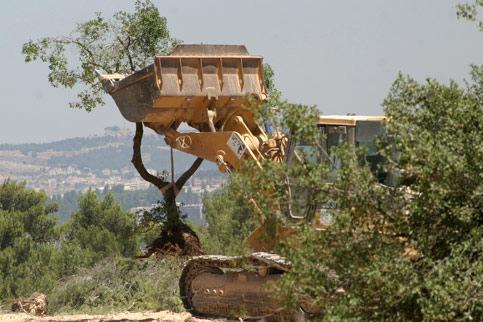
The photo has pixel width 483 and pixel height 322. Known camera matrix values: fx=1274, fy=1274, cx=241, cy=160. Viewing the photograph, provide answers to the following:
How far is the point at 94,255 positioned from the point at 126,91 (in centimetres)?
2551

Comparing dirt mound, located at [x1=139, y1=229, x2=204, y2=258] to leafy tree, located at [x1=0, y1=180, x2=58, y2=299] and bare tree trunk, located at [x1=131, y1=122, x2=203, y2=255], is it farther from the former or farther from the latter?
leafy tree, located at [x1=0, y1=180, x2=58, y2=299]

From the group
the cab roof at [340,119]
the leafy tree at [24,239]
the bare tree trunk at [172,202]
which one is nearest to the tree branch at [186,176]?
the bare tree trunk at [172,202]

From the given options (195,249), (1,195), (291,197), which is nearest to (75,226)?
(1,195)

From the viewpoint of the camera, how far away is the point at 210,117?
19344mm

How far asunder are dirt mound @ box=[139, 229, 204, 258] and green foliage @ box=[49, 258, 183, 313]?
2.27 metres

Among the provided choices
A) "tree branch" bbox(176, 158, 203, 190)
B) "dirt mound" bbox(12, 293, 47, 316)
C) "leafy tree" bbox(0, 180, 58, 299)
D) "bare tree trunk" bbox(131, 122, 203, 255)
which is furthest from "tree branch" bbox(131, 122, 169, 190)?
"leafy tree" bbox(0, 180, 58, 299)

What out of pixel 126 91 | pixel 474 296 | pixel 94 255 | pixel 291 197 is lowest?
pixel 94 255

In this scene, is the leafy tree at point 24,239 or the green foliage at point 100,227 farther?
the green foliage at point 100,227

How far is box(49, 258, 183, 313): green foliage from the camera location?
21.7 m

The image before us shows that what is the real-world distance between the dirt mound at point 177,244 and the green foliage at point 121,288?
7.44ft

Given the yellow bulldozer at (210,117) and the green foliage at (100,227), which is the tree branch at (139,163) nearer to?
the yellow bulldozer at (210,117)

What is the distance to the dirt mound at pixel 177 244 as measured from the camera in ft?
89.9

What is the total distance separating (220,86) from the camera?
19.5 meters

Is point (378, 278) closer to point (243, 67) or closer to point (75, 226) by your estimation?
point (243, 67)
